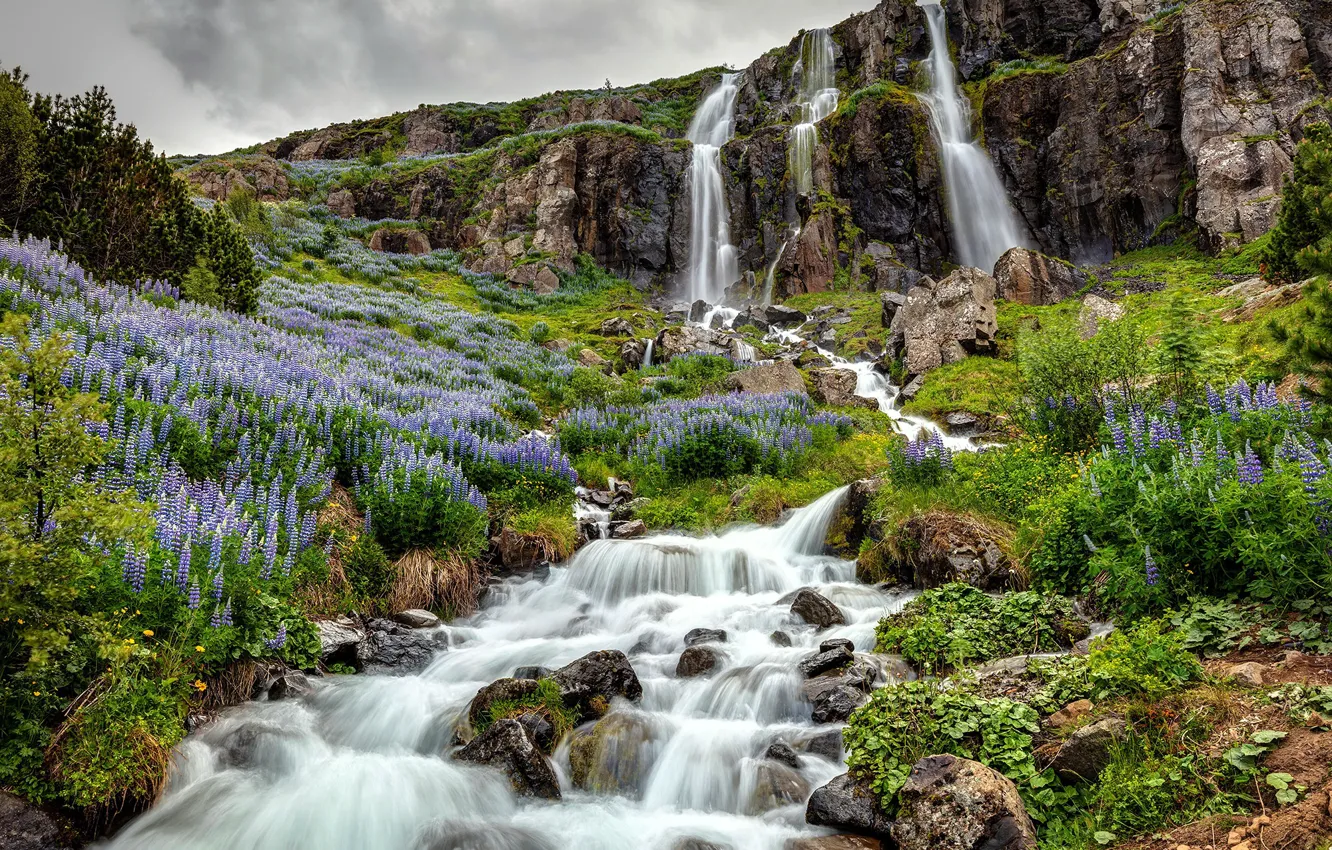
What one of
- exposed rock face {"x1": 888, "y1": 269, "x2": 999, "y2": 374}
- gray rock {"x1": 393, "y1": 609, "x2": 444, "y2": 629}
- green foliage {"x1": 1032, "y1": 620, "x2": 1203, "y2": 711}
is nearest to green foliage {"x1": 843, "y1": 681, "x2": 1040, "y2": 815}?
green foliage {"x1": 1032, "y1": 620, "x2": 1203, "y2": 711}

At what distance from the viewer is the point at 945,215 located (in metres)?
37.4

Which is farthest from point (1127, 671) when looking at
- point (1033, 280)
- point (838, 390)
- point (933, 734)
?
point (1033, 280)

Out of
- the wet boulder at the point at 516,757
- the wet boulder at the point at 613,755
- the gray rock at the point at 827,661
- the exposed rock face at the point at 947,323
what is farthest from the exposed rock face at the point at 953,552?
the exposed rock face at the point at 947,323

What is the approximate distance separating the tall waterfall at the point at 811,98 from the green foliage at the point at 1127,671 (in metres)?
37.2

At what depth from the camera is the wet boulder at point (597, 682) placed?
6.60 m

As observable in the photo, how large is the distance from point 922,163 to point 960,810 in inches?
1563

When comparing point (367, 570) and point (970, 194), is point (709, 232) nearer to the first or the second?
point (970, 194)

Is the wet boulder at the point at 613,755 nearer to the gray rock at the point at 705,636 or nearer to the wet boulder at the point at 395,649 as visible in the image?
the gray rock at the point at 705,636

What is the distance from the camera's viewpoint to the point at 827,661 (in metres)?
6.76

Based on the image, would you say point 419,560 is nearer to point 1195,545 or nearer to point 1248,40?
point 1195,545

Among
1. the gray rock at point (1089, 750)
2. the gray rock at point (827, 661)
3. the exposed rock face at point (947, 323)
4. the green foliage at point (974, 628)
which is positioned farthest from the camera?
the exposed rock face at point (947, 323)

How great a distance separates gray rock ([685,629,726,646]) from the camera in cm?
813

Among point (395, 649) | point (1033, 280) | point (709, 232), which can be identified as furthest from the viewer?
point (709, 232)

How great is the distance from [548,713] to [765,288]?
32224 mm
